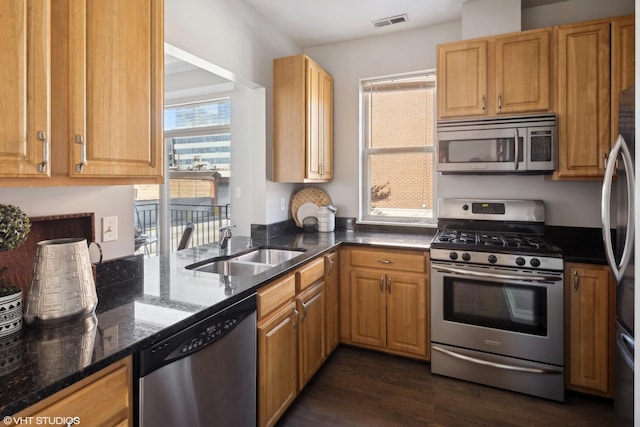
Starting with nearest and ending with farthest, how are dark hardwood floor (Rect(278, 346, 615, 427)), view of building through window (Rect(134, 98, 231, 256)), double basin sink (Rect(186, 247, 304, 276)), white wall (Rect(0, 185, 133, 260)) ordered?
white wall (Rect(0, 185, 133, 260)) → dark hardwood floor (Rect(278, 346, 615, 427)) → double basin sink (Rect(186, 247, 304, 276)) → view of building through window (Rect(134, 98, 231, 256))

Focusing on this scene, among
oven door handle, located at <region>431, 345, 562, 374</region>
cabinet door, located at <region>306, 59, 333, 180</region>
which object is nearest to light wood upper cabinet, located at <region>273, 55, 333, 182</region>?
cabinet door, located at <region>306, 59, 333, 180</region>

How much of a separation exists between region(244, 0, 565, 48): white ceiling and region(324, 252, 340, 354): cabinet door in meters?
1.94

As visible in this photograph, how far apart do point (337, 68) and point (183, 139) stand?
2120mm

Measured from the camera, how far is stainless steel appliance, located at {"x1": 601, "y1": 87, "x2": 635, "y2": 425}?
156 cm

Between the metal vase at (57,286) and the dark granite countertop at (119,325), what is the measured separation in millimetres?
40

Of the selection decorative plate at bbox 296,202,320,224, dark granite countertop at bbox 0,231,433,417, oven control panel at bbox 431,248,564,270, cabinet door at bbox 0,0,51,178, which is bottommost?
dark granite countertop at bbox 0,231,433,417

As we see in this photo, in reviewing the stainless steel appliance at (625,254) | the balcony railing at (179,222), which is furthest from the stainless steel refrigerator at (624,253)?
the balcony railing at (179,222)

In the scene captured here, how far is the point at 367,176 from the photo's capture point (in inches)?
137

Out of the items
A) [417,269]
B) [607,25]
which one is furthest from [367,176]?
[607,25]

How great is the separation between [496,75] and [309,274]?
1.99 m

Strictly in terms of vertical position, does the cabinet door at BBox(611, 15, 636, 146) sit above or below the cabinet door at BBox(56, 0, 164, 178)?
above

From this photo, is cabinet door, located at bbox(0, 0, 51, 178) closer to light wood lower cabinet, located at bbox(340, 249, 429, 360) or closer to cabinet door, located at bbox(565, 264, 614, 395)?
light wood lower cabinet, located at bbox(340, 249, 429, 360)

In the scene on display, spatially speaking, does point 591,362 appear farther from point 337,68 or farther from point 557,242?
point 337,68

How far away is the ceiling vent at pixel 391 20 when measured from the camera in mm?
2920
